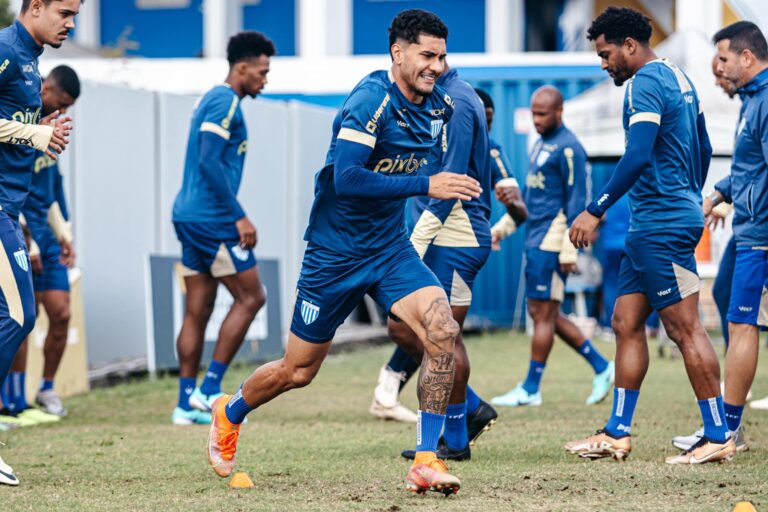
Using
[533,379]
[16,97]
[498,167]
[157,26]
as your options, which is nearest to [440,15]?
[157,26]

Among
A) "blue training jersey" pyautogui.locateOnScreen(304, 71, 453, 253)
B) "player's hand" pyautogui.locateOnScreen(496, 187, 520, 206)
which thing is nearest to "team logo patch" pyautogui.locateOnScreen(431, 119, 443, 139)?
"blue training jersey" pyautogui.locateOnScreen(304, 71, 453, 253)

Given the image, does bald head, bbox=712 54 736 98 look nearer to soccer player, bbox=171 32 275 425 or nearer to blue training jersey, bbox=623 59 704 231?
blue training jersey, bbox=623 59 704 231

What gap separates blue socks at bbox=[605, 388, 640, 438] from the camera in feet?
22.4

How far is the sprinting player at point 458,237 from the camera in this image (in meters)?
6.89

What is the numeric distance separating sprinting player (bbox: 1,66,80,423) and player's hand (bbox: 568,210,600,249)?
403 centimetres

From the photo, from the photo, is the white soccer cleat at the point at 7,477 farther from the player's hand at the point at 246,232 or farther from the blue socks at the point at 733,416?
the blue socks at the point at 733,416

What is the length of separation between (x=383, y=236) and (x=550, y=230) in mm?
4282

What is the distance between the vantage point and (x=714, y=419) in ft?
22.1

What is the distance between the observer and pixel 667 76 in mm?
6648

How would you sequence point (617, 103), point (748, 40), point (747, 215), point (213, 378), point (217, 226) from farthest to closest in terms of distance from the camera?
1. point (617, 103)
2. point (213, 378)
3. point (217, 226)
4. point (748, 40)
5. point (747, 215)

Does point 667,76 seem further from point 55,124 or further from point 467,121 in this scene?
point 55,124

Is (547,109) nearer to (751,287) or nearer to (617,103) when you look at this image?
(751,287)

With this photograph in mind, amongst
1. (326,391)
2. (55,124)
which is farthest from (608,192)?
(326,391)

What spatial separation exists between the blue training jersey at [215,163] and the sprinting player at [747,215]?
332cm
